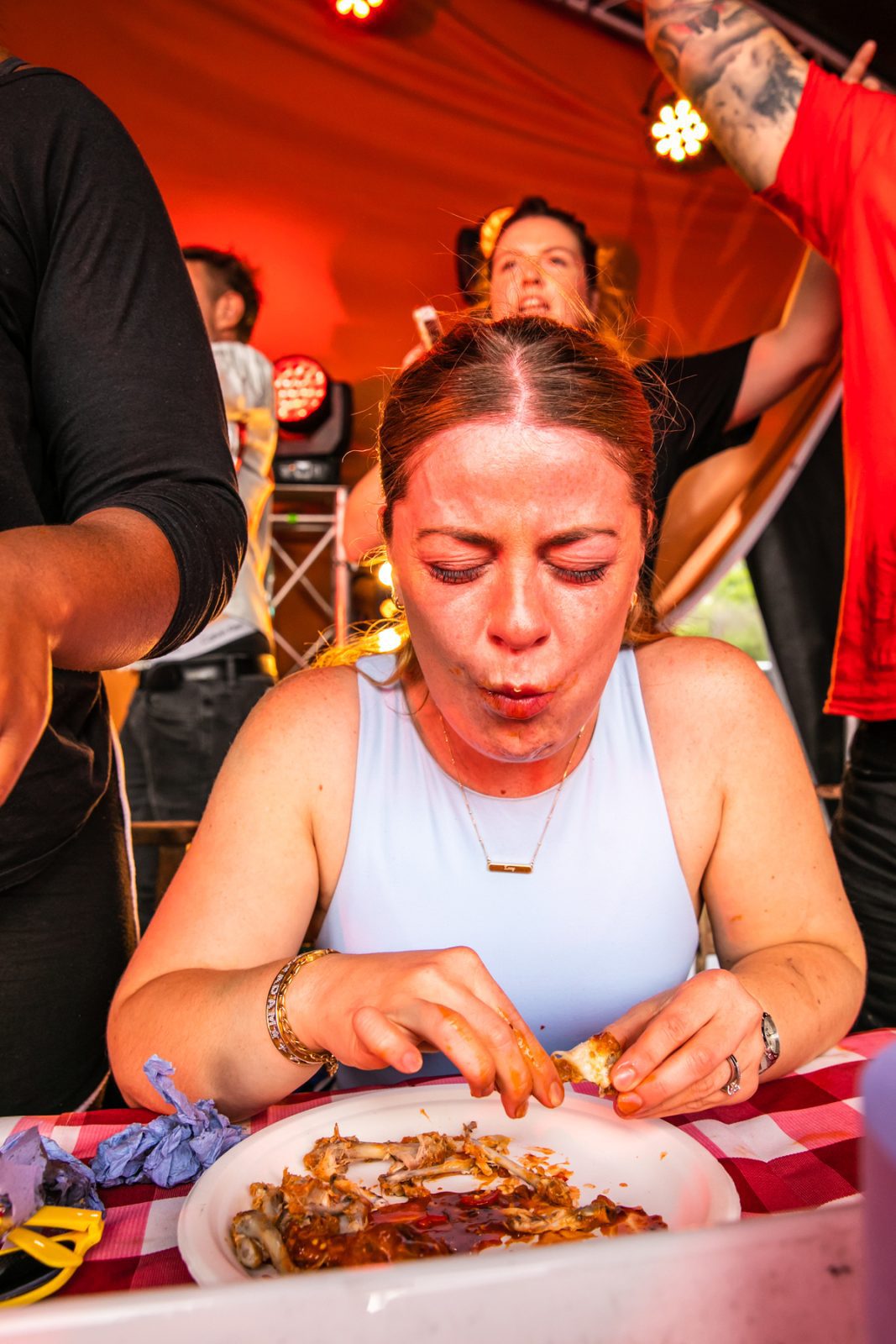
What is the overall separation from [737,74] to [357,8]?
3.52 metres

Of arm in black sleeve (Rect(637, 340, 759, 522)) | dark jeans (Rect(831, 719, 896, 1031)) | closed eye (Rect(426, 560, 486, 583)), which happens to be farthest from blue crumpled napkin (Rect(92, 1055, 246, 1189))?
→ arm in black sleeve (Rect(637, 340, 759, 522))

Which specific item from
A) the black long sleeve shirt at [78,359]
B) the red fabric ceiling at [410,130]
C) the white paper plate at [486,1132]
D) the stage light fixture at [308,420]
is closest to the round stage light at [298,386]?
the stage light fixture at [308,420]

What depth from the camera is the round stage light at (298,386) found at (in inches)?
226

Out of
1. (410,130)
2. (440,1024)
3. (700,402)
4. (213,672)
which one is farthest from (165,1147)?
(410,130)

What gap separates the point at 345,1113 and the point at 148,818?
9.53ft

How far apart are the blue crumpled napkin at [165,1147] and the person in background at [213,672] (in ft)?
8.13

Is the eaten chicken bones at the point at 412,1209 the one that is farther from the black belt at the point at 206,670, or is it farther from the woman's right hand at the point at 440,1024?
the black belt at the point at 206,670

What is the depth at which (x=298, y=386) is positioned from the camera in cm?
578

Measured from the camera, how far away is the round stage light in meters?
5.73

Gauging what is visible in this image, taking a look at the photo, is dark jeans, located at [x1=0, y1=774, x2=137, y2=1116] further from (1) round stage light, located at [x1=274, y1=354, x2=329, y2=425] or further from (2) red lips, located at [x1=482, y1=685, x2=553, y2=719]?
(1) round stage light, located at [x1=274, y1=354, x2=329, y2=425]

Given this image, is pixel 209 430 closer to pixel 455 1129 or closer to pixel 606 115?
pixel 455 1129

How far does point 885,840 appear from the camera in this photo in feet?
6.09

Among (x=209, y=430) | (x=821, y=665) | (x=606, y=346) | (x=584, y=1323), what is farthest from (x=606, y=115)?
(x=584, y=1323)

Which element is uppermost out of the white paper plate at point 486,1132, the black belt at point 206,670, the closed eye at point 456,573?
the closed eye at point 456,573
